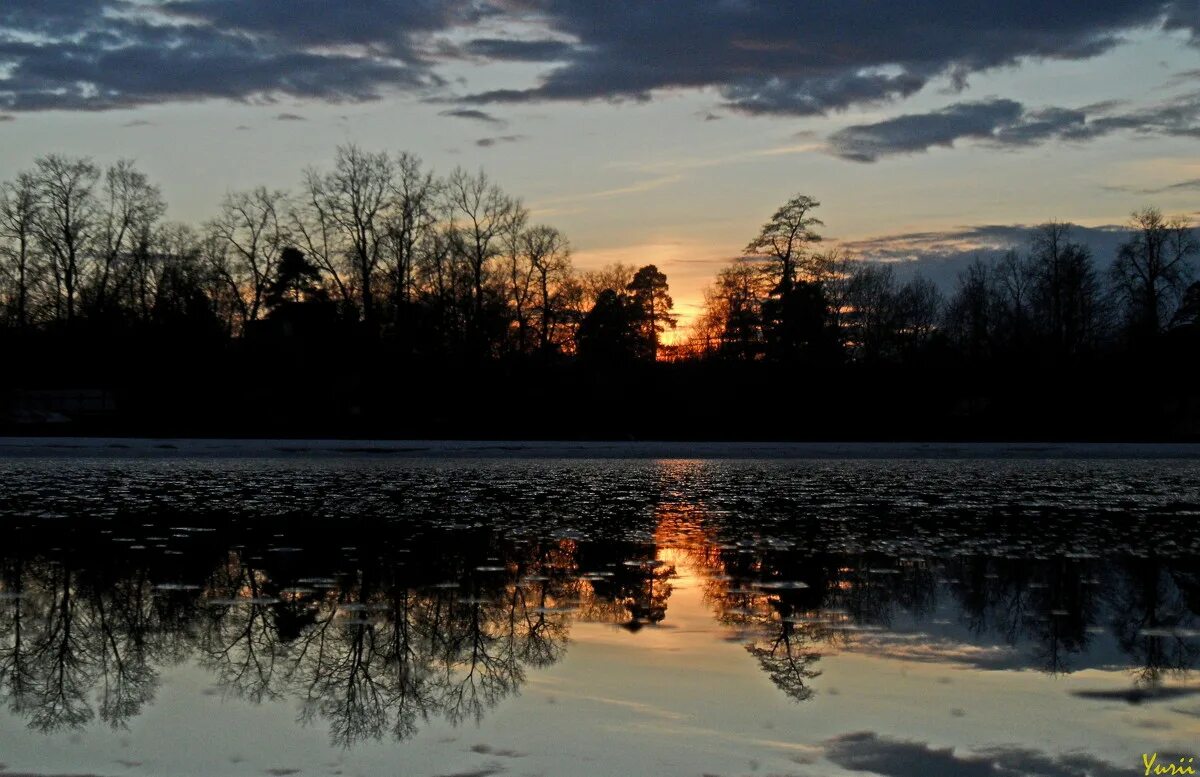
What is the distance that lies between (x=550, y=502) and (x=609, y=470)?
9.74 metres

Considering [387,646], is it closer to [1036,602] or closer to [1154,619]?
[1036,602]

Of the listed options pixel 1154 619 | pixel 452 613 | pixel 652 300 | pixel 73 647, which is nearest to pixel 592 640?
pixel 452 613

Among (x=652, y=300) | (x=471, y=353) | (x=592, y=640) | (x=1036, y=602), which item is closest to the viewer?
(x=592, y=640)

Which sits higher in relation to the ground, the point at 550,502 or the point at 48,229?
the point at 48,229

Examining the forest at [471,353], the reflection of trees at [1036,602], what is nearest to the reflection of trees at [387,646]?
the reflection of trees at [1036,602]

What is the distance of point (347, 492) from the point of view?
20.6 meters

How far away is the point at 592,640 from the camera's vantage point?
8.43 metres

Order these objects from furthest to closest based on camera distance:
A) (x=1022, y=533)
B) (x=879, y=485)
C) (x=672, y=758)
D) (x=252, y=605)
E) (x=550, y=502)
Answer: (x=879, y=485) → (x=550, y=502) → (x=1022, y=533) → (x=252, y=605) → (x=672, y=758)

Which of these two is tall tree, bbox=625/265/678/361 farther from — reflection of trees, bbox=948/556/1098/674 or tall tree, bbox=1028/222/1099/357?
reflection of trees, bbox=948/556/1098/674

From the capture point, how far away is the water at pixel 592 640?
581 cm

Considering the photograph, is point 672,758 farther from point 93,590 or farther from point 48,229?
point 48,229

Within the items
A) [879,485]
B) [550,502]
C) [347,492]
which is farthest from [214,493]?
[879,485]

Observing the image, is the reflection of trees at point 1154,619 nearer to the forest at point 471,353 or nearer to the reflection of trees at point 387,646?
the reflection of trees at point 387,646

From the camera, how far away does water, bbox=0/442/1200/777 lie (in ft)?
19.1
